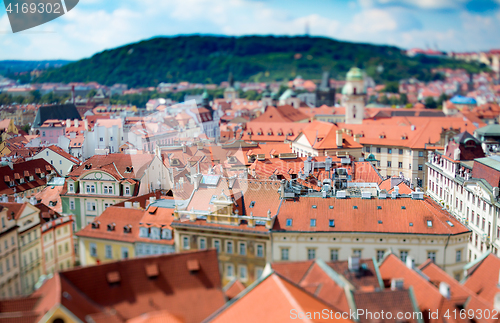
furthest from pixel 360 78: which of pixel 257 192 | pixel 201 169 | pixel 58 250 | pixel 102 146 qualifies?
pixel 58 250

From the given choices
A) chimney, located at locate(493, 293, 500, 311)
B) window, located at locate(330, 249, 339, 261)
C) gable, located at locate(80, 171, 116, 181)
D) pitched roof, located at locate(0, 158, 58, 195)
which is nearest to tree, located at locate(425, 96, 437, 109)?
pitched roof, located at locate(0, 158, 58, 195)

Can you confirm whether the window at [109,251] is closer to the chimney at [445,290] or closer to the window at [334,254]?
the window at [334,254]

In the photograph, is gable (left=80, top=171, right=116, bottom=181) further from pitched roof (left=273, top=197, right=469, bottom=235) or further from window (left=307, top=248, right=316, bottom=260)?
window (left=307, top=248, right=316, bottom=260)

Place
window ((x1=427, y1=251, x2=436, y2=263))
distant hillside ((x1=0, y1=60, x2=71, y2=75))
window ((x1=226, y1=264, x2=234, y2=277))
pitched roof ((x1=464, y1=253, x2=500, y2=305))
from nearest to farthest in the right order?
pitched roof ((x1=464, y1=253, x2=500, y2=305))
window ((x1=427, y1=251, x2=436, y2=263))
window ((x1=226, y1=264, x2=234, y2=277))
distant hillside ((x1=0, y1=60, x2=71, y2=75))

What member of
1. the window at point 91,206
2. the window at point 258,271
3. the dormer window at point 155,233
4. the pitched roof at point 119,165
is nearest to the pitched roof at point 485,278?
the window at point 258,271

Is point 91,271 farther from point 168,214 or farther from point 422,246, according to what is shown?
point 422,246
